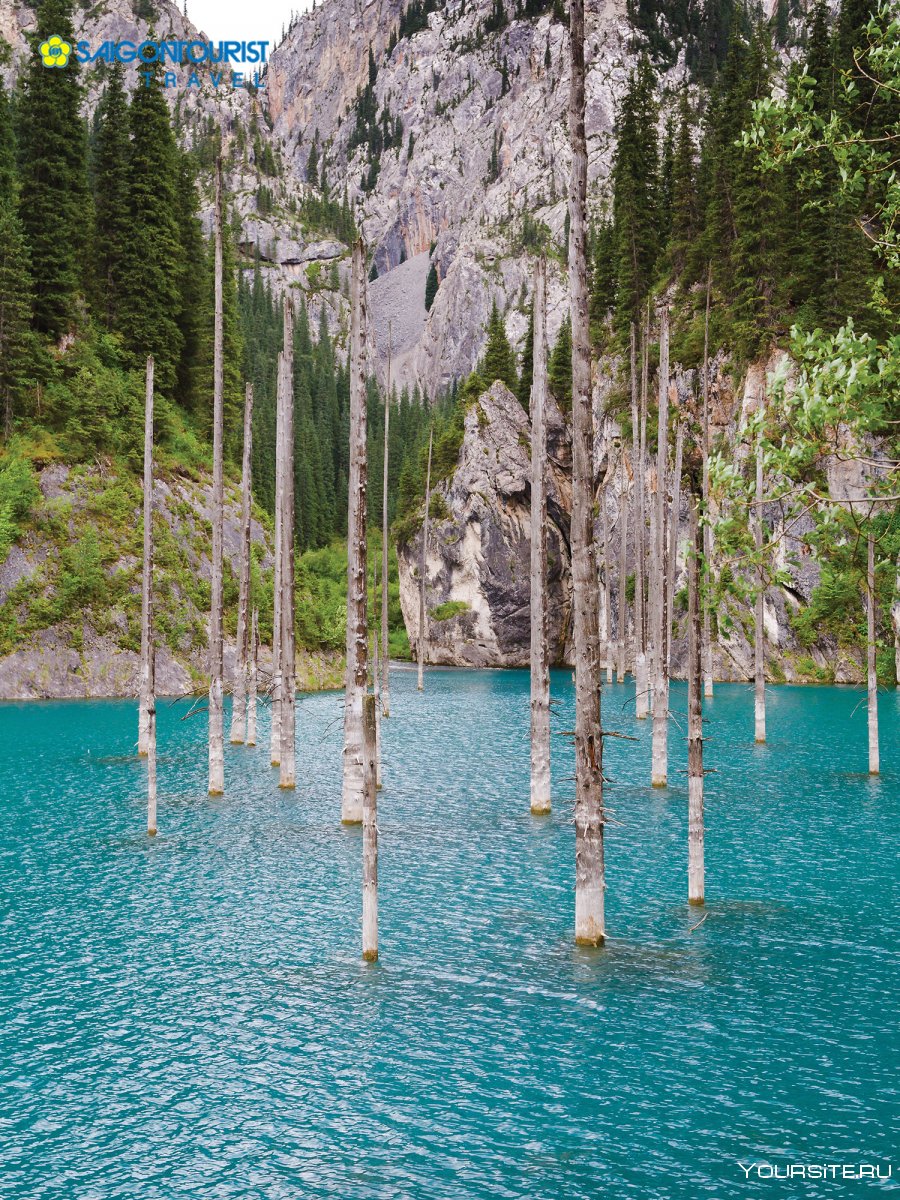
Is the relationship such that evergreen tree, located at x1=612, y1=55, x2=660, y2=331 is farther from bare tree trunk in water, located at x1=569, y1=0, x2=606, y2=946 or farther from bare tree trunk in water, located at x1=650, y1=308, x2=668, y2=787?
bare tree trunk in water, located at x1=569, y1=0, x2=606, y2=946

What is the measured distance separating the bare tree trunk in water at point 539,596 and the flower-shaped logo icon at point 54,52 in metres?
64.1

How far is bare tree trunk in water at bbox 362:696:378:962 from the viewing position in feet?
55.6

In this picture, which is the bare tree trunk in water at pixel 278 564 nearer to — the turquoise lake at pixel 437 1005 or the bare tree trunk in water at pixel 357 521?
the turquoise lake at pixel 437 1005

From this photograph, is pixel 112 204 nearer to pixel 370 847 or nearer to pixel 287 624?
pixel 287 624

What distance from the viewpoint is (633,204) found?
9781 cm

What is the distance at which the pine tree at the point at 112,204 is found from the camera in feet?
253

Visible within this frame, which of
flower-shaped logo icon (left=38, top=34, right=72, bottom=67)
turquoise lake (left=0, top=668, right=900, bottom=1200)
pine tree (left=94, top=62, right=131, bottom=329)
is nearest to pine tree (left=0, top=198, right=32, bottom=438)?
pine tree (left=94, top=62, right=131, bottom=329)

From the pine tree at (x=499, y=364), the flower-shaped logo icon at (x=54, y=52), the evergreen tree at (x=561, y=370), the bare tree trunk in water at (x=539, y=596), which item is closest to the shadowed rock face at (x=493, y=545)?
the evergreen tree at (x=561, y=370)

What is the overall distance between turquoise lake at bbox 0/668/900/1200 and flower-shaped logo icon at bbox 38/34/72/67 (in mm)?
67753

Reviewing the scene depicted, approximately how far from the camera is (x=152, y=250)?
76.9 meters

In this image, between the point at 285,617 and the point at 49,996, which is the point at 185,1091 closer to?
the point at 49,996

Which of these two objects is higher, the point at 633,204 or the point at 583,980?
the point at 633,204

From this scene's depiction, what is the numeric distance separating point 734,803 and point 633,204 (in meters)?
79.0

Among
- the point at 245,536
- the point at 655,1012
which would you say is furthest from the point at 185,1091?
the point at 245,536
